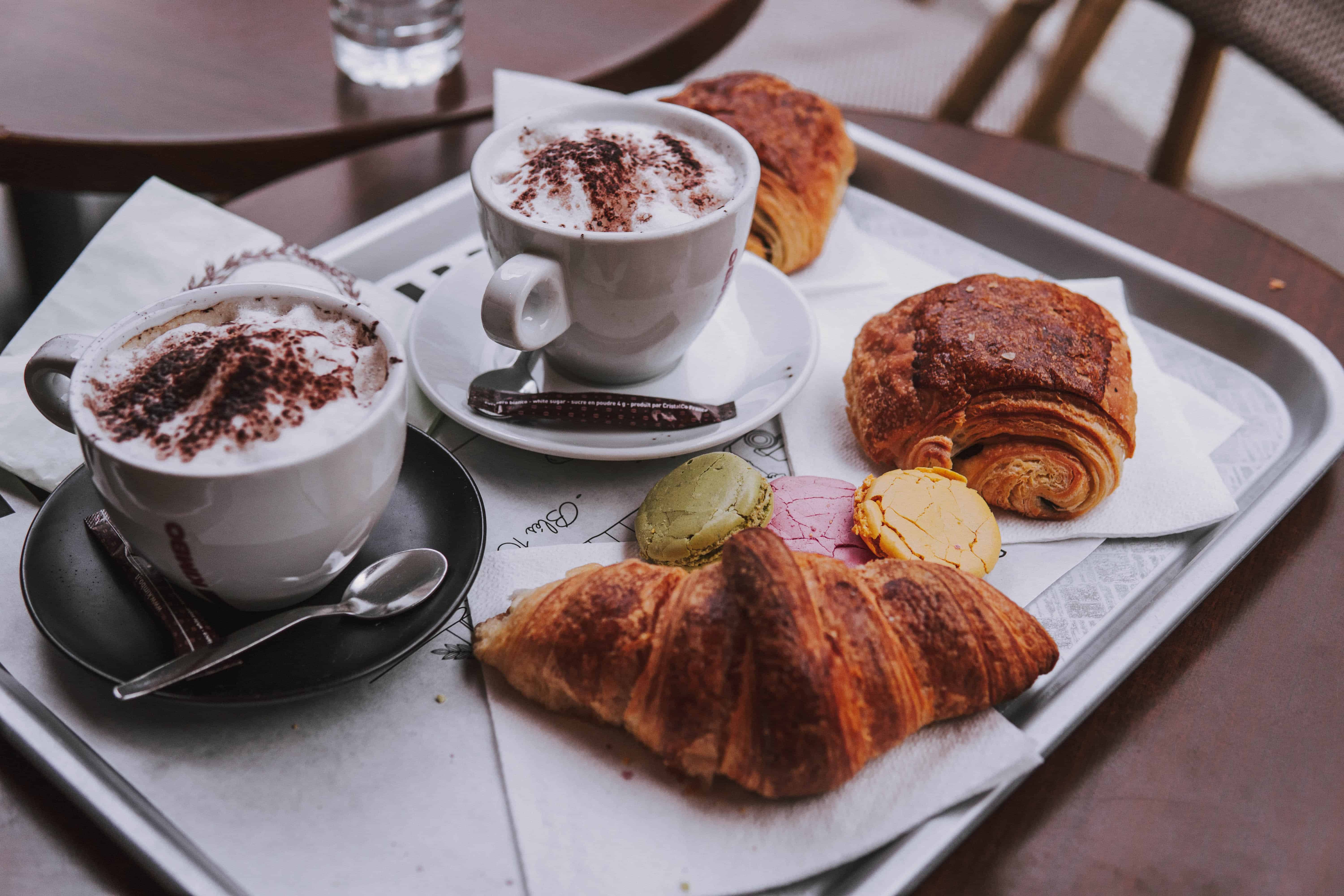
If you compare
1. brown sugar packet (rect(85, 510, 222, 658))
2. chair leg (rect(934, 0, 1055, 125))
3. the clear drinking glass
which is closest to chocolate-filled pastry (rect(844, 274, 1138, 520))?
brown sugar packet (rect(85, 510, 222, 658))

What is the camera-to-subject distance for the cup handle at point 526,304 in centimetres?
112

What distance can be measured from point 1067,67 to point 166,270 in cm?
236

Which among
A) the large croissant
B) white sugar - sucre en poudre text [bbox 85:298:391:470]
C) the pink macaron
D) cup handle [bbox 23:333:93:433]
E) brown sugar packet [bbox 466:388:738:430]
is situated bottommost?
the pink macaron

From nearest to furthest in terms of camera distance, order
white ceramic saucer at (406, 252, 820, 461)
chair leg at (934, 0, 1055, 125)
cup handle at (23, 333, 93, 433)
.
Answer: cup handle at (23, 333, 93, 433) → white ceramic saucer at (406, 252, 820, 461) → chair leg at (934, 0, 1055, 125)

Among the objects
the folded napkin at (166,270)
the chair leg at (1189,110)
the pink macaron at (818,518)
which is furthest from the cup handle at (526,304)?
the chair leg at (1189,110)

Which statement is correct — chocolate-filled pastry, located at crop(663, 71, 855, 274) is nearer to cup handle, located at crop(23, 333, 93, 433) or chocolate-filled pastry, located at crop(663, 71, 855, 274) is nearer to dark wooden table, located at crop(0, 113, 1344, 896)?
dark wooden table, located at crop(0, 113, 1344, 896)

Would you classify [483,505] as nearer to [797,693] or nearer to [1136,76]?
[797,693]

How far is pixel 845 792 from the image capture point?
0.93 m

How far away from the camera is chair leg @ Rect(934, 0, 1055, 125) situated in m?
2.58

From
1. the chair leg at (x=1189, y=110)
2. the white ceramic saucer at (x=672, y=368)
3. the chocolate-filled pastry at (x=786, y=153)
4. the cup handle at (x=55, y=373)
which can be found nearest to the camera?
the cup handle at (x=55, y=373)

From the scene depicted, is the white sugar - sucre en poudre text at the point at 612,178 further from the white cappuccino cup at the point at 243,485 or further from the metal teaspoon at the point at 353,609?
the metal teaspoon at the point at 353,609

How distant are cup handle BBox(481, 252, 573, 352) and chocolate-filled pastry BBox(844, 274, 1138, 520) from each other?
1.43 ft

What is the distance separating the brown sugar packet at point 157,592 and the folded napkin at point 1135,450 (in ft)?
2.45

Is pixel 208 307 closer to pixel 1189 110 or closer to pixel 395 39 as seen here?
pixel 395 39
